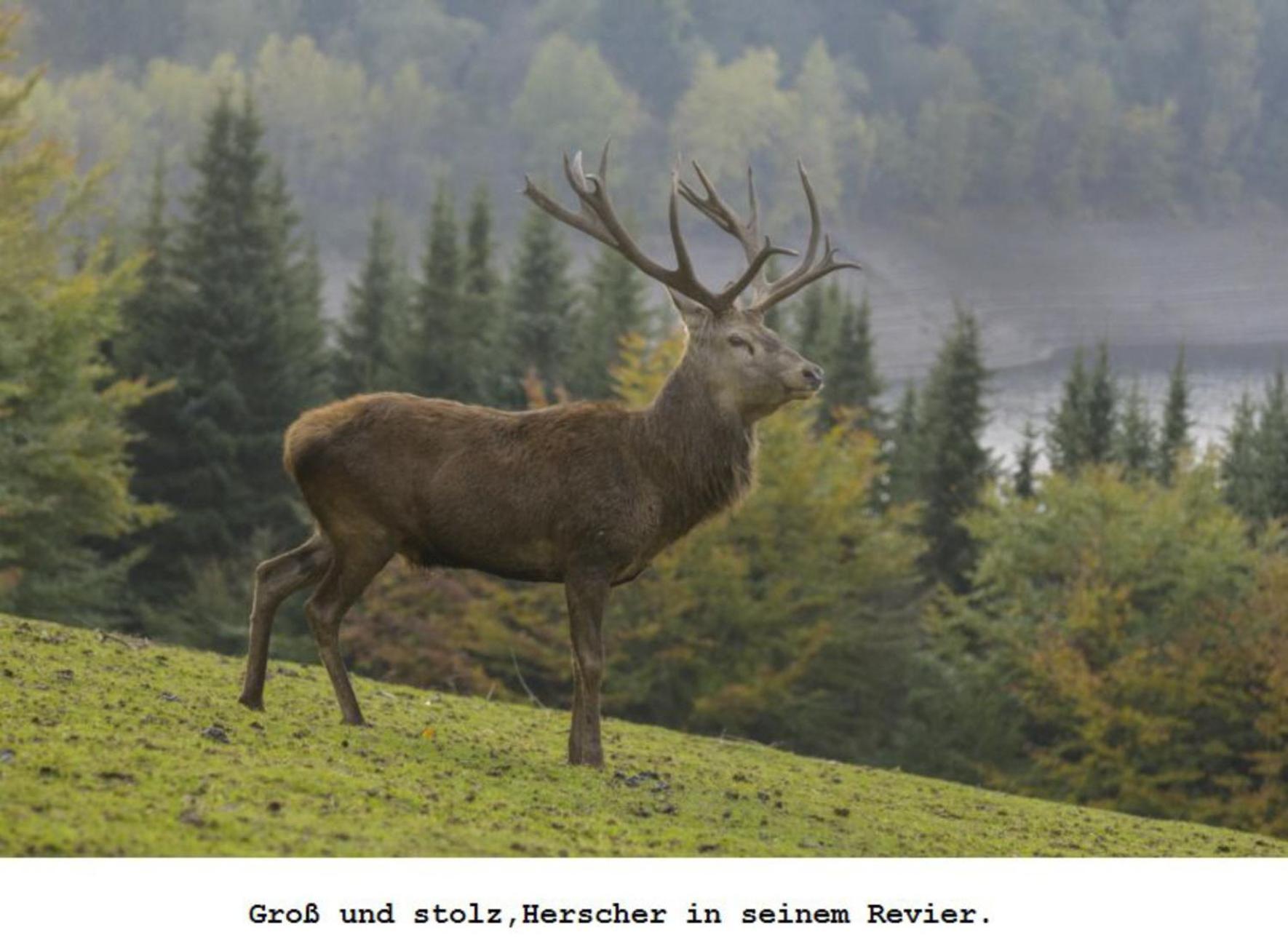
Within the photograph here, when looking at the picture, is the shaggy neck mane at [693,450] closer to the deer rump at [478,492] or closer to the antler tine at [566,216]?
the deer rump at [478,492]

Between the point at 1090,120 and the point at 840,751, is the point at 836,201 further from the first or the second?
the point at 840,751

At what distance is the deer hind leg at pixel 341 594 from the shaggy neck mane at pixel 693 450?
165 cm

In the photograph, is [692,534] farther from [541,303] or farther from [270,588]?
[541,303]

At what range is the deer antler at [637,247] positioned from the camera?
11430mm

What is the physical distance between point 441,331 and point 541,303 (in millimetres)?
5290

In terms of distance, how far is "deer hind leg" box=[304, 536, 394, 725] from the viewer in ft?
36.3

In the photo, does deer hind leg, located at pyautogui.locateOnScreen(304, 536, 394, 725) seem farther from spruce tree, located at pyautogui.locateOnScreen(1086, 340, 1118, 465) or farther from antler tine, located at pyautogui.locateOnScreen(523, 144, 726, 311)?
spruce tree, located at pyautogui.locateOnScreen(1086, 340, 1118, 465)

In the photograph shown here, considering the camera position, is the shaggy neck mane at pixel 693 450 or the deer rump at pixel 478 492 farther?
the shaggy neck mane at pixel 693 450

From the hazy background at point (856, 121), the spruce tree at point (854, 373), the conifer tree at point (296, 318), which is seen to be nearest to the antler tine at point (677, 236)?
the conifer tree at point (296, 318)

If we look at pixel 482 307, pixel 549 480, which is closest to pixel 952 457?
pixel 482 307

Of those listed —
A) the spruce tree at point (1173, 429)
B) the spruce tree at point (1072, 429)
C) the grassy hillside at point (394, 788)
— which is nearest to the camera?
the grassy hillside at point (394, 788)

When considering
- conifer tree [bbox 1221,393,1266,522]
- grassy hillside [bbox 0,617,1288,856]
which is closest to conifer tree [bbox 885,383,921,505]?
conifer tree [bbox 1221,393,1266,522]

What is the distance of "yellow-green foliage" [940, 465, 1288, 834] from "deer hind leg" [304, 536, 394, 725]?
102 ft

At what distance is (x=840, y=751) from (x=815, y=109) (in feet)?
442
